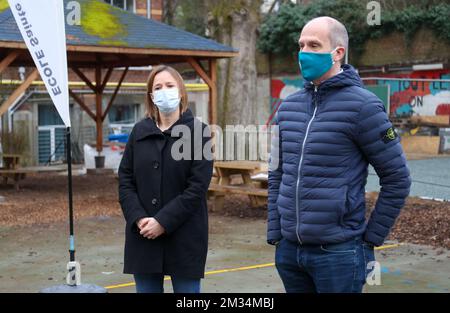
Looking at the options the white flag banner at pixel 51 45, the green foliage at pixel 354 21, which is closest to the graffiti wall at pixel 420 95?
the green foliage at pixel 354 21

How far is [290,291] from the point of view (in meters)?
4.27

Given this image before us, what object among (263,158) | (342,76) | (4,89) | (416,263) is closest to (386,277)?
(416,263)

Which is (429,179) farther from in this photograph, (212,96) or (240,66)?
(240,66)

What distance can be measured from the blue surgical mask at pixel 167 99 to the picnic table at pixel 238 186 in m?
7.68

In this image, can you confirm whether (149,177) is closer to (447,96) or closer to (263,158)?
(263,158)

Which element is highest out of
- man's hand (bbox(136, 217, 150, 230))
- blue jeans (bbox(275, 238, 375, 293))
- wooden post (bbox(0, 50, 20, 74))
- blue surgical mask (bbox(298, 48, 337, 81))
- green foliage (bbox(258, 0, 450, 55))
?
green foliage (bbox(258, 0, 450, 55))

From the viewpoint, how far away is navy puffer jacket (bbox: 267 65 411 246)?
159 inches

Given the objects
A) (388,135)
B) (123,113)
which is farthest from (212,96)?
(123,113)

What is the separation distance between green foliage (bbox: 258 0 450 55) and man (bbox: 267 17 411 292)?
901 inches

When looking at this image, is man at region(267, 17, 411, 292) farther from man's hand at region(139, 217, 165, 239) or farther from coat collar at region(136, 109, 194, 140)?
→ coat collar at region(136, 109, 194, 140)

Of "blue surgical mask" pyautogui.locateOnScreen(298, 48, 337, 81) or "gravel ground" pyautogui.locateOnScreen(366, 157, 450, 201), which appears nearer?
"blue surgical mask" pyautogui.locateOnScreen(298, 48, 337, 81)

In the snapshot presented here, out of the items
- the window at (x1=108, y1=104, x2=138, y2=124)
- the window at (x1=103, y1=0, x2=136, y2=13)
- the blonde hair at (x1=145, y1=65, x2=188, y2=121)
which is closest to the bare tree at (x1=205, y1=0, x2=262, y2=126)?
the window at (x1=108, y1=104, x2=138, y2=124)

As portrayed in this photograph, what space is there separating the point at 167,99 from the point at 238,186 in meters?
8.52
